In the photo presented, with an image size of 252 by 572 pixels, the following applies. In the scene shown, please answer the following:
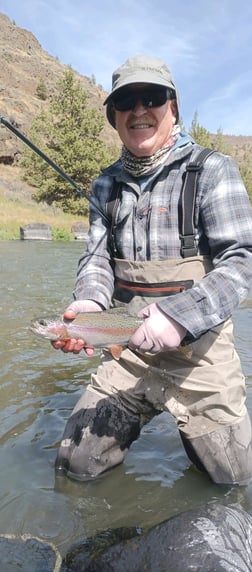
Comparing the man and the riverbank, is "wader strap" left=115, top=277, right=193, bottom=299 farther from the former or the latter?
the riverbank

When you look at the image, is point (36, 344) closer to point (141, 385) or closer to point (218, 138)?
point (141, 385)

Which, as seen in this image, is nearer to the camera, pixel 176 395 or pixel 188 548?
pixel 188 548

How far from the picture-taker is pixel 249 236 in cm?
334

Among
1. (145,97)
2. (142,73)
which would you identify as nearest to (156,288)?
(145,97)

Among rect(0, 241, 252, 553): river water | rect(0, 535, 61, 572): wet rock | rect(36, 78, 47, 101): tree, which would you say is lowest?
rect(0, 241, 252, 553): river water

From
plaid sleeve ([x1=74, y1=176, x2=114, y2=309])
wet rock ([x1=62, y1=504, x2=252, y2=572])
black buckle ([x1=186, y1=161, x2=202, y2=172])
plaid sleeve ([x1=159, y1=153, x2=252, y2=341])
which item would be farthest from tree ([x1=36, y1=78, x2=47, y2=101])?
wet rock ([x1=62, y1=504, x2=252, y2=572])

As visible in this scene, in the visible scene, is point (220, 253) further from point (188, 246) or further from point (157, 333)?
point (157, 333)

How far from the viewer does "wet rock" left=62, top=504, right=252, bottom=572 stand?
223cm

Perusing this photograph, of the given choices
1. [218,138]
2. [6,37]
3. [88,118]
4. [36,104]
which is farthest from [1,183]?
[6,37]

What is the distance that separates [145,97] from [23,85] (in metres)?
73.9

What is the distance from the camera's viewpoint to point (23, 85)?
70.9 m

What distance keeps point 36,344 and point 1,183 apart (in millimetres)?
34561

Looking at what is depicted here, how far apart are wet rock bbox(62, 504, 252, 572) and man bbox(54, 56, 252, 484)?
95 cm

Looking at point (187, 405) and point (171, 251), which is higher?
point (171, 251)
